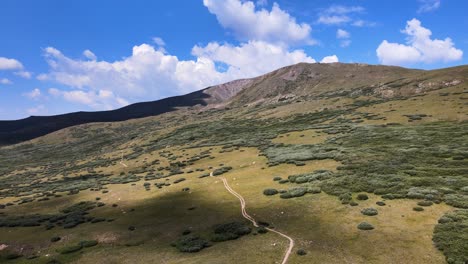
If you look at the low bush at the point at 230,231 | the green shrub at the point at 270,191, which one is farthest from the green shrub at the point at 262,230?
the green shrub at the point at 270,191

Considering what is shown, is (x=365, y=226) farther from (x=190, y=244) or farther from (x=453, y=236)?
(x=190, y=244)

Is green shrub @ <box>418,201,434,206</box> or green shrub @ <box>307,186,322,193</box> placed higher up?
green shrub @ <box>307,186,322,193</box>

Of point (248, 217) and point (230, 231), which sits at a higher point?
point (230, 231)

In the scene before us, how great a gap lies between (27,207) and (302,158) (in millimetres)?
66960

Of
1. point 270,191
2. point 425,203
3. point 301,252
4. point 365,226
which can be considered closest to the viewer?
point 301,252

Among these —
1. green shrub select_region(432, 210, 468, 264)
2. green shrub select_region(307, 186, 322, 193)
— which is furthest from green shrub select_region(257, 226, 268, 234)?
green shrub select_region(432, 210, 468, 264)

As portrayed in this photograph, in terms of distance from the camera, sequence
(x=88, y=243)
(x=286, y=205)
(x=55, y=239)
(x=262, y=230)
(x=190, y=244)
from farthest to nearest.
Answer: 1. (x=55, y=239)
2. (x=286, y=205)
3. (x=88, y=243)
4. (x=262, y=230)
5. (x=190, y=244)

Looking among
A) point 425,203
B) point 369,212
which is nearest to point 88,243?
point 369,212

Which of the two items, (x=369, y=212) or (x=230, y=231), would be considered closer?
(x=369, y=212)

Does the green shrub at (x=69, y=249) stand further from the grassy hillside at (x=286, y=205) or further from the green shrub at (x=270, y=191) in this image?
the green shrub at (x=270, y=191)

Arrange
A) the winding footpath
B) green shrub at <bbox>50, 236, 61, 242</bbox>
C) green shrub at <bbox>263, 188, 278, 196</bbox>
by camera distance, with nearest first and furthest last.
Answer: the winding footpath < green shrub at <bbox>50, 236, 61, 242</bbox> < green shrub at <bbox>263, 188, 278, 196</bbox>

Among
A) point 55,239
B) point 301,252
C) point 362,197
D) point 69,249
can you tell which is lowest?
point 55,239

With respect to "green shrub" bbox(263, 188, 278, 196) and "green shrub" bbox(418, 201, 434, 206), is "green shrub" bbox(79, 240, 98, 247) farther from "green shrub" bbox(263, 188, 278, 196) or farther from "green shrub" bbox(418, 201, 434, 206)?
"green shrub" bbox(418, 201, 434, 206)

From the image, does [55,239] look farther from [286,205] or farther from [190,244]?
[286,205]
